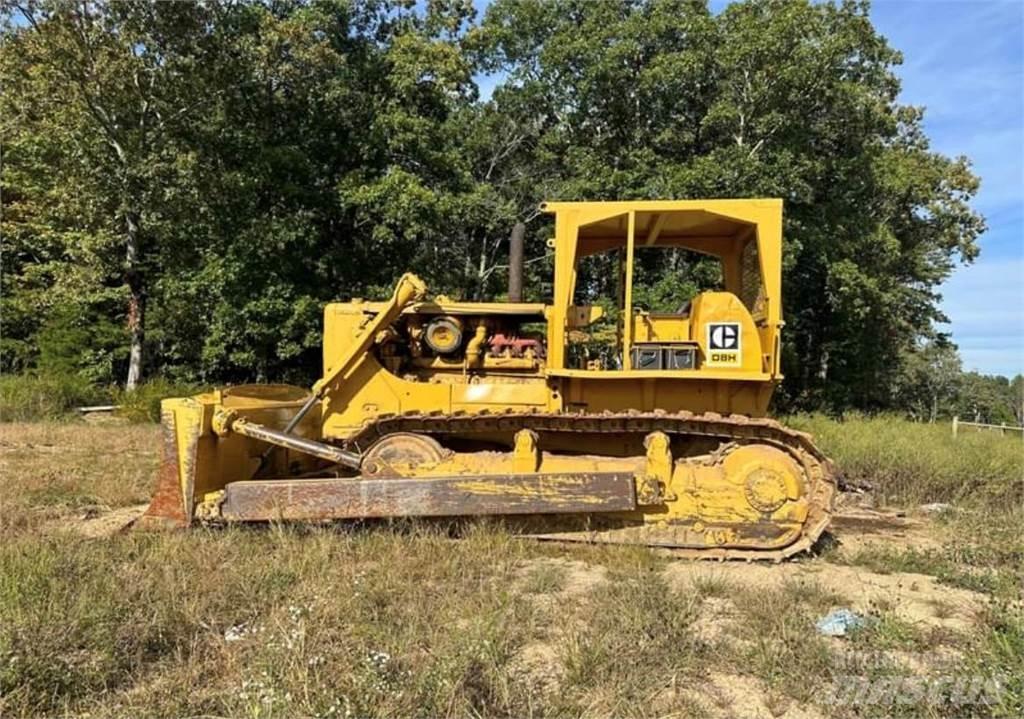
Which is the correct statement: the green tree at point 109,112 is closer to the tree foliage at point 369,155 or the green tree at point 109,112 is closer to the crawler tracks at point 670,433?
the tree foliage at point 369,155

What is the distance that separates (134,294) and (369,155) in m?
6.90

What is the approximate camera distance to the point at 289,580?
4727 mm

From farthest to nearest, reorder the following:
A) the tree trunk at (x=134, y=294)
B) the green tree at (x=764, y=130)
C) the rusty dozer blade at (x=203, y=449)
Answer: the green tree at (x=764, y=130) < the tree trunk at (x=134, y=294) < the rusty dozer blade at (x=203, y=449)

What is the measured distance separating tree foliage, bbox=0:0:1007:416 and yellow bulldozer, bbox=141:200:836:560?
8.97m

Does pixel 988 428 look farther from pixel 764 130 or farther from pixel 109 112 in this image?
pixel 109 112

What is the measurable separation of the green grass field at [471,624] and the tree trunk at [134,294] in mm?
13388

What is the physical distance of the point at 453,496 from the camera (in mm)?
5770

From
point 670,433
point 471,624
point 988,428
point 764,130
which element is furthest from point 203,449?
point 764,130

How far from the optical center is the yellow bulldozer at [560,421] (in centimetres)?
581

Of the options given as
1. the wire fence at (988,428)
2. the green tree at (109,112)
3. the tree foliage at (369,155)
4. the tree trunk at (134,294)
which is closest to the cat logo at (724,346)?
the tree foliage at (369,155)

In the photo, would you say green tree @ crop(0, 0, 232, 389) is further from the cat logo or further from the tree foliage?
the cat logo

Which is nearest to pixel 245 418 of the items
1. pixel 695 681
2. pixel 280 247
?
pixel 695 681

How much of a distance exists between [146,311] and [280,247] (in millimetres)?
4721

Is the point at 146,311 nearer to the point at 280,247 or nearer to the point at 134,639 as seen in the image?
the point at 280,247
